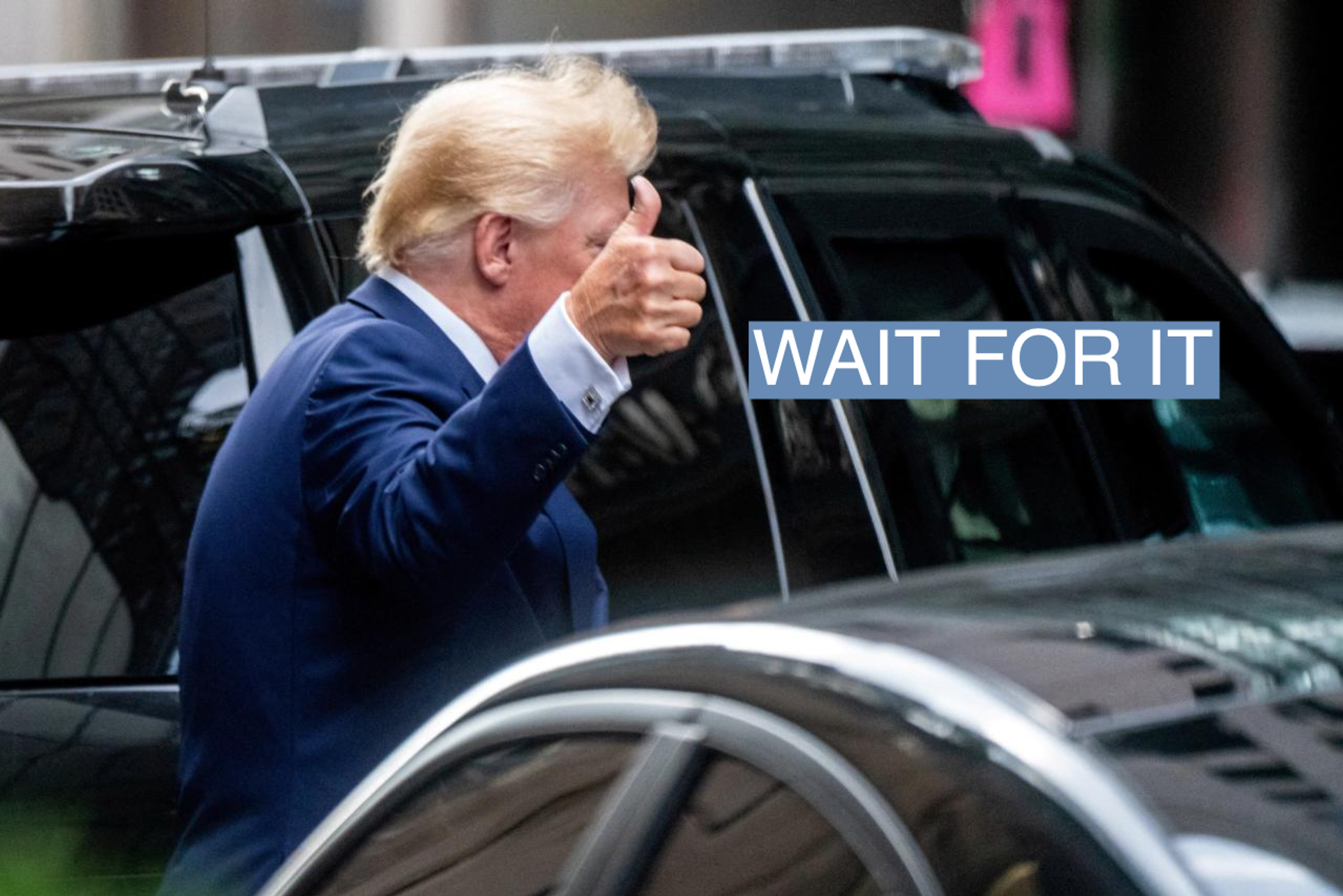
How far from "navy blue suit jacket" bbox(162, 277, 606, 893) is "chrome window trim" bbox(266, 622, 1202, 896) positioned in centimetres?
61

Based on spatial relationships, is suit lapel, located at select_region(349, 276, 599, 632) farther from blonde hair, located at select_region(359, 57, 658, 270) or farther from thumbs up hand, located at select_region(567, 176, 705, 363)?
thumbs up hand, located at select_region(567, 176, 705, 363)

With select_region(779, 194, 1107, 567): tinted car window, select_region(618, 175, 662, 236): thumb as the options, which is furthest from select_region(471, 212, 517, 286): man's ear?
select_region(779, 194, 1107, 567): tinted car window

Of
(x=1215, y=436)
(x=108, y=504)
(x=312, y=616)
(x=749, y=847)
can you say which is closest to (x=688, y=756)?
(x=749, y=847)

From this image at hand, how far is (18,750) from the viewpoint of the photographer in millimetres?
3191

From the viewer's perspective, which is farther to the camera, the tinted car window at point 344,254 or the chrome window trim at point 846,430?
the chrome window trim at point 846,430

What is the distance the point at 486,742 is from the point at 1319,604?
2.21 feet

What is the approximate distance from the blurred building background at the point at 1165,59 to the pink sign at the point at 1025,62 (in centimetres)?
5

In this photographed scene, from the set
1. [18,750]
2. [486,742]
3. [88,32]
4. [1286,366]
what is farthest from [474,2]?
[486,742]

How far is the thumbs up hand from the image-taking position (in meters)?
2.71

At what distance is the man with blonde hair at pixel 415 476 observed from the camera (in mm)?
2664

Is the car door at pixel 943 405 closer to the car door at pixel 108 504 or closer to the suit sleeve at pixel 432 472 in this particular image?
the car door at pixel 108 504

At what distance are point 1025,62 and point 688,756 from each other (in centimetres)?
989

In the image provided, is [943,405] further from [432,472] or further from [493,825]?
[493,825]

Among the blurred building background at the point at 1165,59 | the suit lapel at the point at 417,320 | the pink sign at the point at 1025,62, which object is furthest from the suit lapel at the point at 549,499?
the blurred building background at the point at 1165,59
